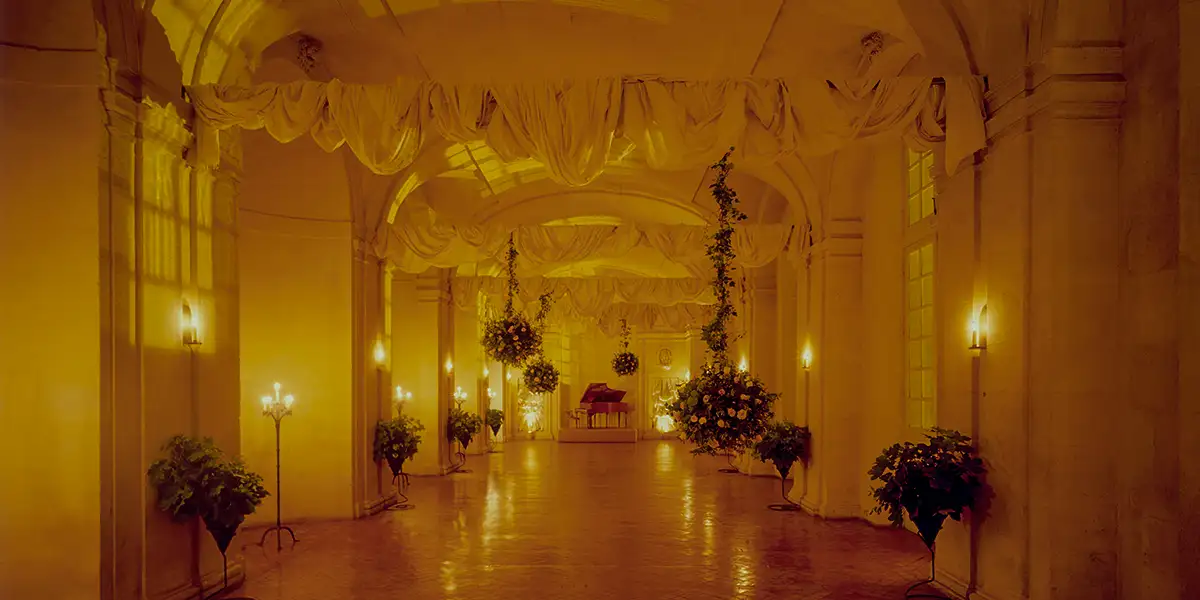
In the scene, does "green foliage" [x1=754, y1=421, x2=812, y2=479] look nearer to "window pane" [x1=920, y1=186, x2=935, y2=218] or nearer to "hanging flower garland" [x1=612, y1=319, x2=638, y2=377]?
"window pane" [x1=920, y1=186, x2=935, y2=218]

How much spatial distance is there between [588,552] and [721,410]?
1965 millimetres

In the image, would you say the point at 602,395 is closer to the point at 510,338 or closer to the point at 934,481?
the point at 510,338

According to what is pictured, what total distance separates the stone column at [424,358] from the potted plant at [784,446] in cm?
624

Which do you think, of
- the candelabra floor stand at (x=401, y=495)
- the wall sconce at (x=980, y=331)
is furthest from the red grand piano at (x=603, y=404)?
the wall sconce at (x=980, y=331)

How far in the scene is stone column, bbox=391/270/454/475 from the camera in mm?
15172

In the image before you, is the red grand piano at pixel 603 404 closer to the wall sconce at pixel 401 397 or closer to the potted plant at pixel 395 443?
the wall sconce at pixel 401 397

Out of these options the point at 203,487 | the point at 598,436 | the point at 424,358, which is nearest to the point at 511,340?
the point at 424,358

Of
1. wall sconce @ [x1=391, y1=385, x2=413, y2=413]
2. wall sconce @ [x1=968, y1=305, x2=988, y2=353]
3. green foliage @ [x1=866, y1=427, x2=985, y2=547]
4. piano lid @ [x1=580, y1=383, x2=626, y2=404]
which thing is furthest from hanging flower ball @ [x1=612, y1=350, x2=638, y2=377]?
wall sconce @ [x1=968, y1=305, x2=988, y2=353]

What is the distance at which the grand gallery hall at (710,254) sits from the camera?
510 cm

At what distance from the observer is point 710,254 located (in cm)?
880

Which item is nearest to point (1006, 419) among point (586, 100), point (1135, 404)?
point (1135, 404)

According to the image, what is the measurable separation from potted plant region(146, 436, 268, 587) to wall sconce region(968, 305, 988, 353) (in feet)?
17.5

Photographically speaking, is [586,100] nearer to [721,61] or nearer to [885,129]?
[885,129]

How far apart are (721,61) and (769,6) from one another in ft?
4.19
